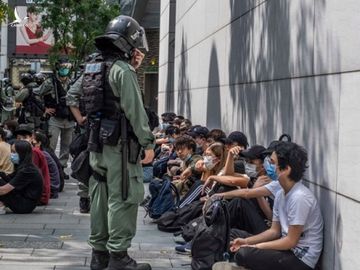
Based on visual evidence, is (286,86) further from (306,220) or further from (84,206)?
(84,206)

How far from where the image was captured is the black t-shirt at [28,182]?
9.53m

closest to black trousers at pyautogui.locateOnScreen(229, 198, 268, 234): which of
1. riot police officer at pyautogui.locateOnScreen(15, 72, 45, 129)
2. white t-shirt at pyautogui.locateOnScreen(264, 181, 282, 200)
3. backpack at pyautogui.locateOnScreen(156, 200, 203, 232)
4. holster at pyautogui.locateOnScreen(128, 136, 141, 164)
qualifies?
white t-shirt at pyautogui.locateOnScreen(264, 181, 282, 200)

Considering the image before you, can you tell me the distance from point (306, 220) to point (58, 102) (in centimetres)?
819

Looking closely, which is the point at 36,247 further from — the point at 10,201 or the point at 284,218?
the point at 284,218

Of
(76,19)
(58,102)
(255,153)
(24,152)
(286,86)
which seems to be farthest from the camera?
(76,19)

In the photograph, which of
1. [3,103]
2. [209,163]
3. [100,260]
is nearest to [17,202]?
[209,163]

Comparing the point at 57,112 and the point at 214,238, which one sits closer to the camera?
the point at 214,238

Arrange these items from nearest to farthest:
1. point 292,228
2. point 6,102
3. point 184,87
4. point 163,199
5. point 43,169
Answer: point 292,228 → point 163,199 → point 43,169 → point 184,87 → point 6,102

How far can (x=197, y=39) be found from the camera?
14.9m

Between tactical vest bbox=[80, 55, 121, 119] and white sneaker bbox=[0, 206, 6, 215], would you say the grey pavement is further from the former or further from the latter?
tactical vest bbox=[80, 55, 121, 119]

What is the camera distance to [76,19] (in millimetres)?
25156

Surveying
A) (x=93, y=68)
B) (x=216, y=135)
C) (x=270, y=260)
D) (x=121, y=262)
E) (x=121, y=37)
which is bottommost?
(x=121, y=262)

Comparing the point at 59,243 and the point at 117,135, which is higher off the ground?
the point at 117,135

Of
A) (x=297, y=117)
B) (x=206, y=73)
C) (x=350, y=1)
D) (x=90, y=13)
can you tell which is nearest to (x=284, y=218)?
(x=297, y=117)
